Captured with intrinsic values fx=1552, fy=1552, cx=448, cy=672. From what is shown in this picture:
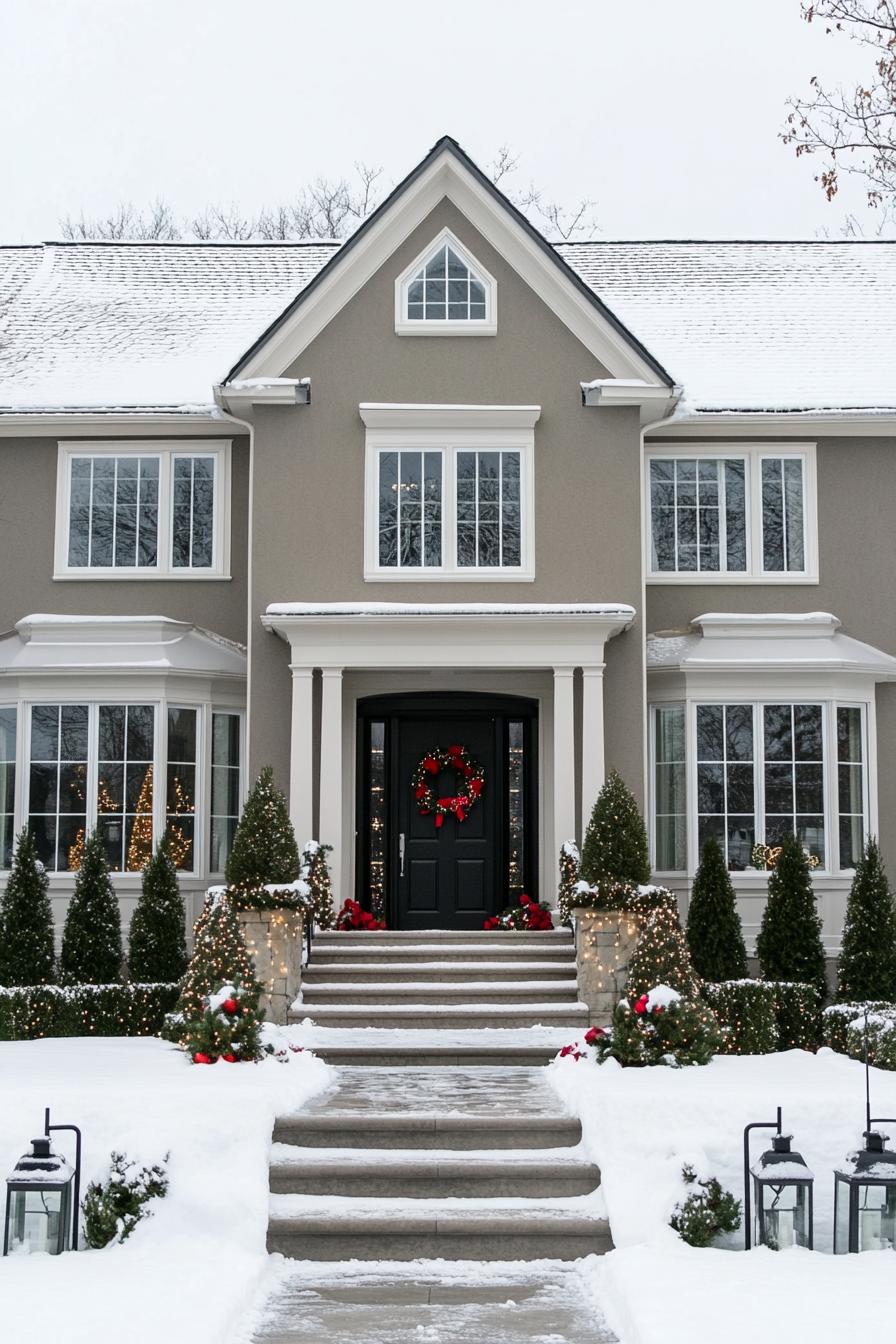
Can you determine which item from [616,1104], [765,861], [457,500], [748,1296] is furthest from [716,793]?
[748,1296]

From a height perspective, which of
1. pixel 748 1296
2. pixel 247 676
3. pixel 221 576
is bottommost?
pixel 748 1296

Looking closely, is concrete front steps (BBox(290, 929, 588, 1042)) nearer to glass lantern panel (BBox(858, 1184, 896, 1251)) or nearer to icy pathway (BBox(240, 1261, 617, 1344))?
icy pathway (BBox(240, 1261, 617, 1344))

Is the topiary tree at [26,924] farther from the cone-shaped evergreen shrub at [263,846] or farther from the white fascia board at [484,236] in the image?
the white fascia board at [484,236]

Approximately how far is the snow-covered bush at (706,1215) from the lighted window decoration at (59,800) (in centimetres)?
948

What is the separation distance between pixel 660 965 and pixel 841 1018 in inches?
99.1

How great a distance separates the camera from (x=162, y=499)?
1739cm

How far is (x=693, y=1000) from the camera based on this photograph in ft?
36.4

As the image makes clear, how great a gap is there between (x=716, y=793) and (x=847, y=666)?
1925mm

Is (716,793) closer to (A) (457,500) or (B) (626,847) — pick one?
(B) (626,847)

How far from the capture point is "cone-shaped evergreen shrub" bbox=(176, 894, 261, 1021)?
11891mm

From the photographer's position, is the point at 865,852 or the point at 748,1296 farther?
the point at 865,852

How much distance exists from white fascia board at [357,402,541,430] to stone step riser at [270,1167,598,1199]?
912 centimetres

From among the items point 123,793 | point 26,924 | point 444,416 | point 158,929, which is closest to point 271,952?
point 158,929

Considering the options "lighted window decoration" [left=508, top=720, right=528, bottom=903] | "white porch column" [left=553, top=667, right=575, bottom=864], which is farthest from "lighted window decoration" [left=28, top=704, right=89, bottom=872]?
"white porch column" [left=553, top=667, right=575, bottom=864]
